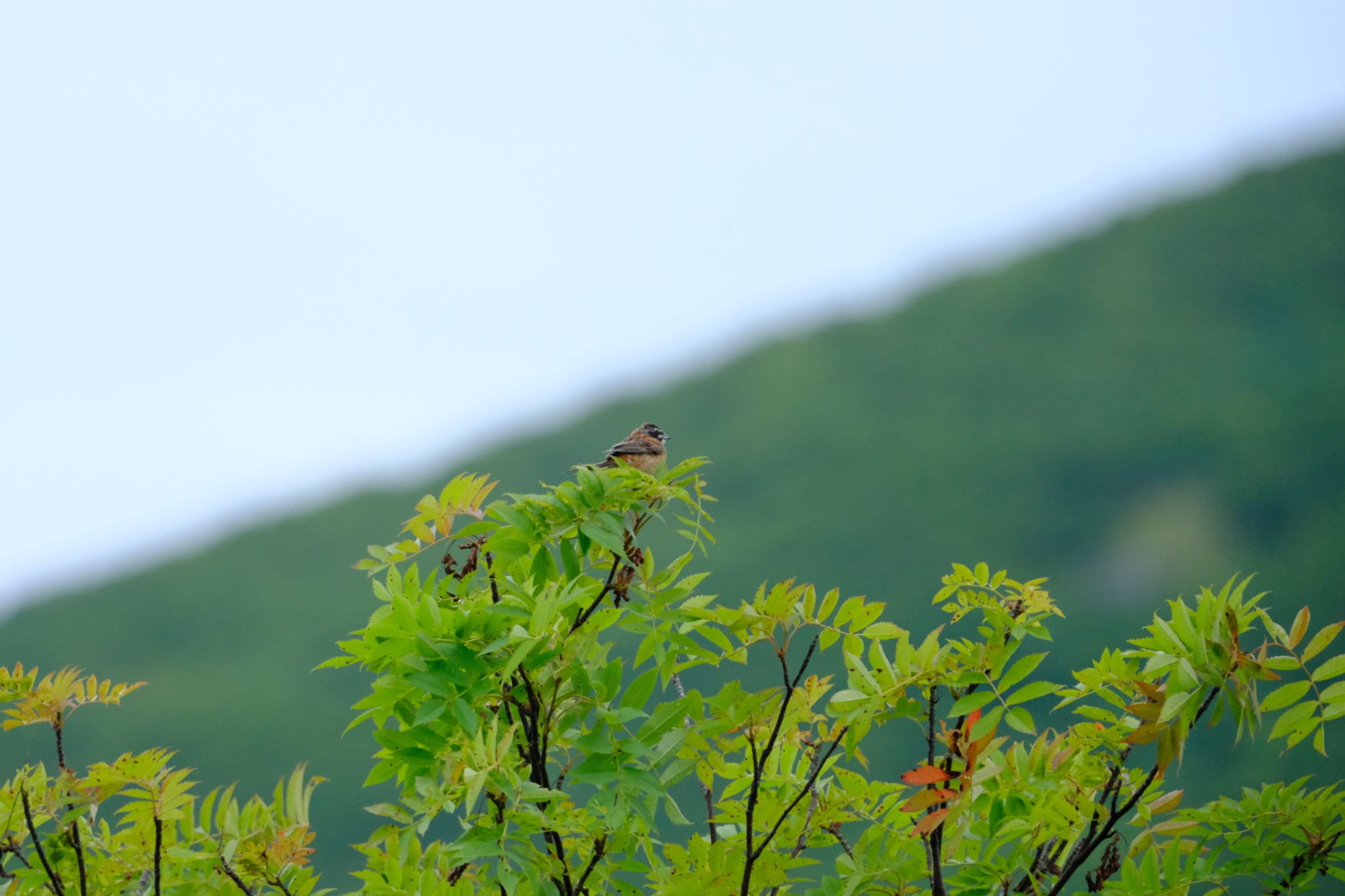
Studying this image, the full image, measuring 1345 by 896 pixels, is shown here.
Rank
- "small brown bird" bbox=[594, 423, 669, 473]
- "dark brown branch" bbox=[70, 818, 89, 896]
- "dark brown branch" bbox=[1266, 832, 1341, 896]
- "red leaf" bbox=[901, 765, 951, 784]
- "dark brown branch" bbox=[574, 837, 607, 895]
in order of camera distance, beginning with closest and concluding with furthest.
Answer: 1. "red leaf" bbox=[901, 765, 951, 784]
2. "dark brown branch" bbox=[574, 837, 607, 895]
3. "dark brown branch" bbox=[1266, 832, 1341, 896]
4. "dark brown branch" bbox=[70, 818, 89, 896]
5. "small brown bird" bbox=[594, 423, 669, 473]

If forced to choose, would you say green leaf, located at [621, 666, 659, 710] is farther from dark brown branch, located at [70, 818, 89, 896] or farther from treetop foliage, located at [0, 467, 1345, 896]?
dark brown branch, located at [70, 818, 89, 896]

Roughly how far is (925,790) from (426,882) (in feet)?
3.72

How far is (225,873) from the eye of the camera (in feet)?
10.3

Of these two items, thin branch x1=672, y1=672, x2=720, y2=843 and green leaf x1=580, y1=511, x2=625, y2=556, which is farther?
thin branch x1=672, y1=672, x2=720, y2=843

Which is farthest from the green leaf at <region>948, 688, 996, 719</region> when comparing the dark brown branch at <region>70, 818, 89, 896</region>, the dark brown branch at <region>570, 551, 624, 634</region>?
the dark brown branch at <region>70, 818, 89, 896</region>

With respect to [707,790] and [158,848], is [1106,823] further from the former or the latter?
[158,848]

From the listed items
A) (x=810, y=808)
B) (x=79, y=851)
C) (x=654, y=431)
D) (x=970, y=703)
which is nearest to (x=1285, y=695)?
(x=970, y=703)

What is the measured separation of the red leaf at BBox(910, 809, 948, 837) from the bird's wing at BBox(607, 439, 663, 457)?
71.7 inches

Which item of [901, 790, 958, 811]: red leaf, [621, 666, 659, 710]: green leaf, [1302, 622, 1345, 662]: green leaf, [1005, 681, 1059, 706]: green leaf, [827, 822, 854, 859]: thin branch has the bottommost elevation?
[827, 822, 854, 859]: thin branch

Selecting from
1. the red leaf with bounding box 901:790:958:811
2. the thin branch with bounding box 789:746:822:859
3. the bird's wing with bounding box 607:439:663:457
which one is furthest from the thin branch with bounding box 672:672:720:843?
the bird's wing with bounding box 607:439:663:457

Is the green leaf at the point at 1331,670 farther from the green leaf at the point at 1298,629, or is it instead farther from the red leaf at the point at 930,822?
the red leaf at the point at 930,822

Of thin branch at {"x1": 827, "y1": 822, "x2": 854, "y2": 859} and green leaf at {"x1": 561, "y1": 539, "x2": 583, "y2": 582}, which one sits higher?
green leaf at {"x1": 561, "y1": 539, "x2": 583, "y2": 582}

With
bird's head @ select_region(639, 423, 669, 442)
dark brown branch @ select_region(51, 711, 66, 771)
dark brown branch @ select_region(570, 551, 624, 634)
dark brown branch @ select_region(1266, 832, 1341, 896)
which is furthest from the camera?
bird's head @ select_region(639, 423, 669, 442)

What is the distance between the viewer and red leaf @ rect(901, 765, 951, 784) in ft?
8.43
